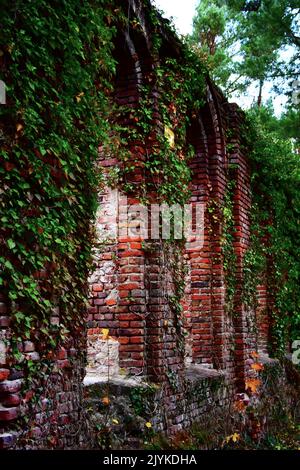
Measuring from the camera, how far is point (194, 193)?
782 centimetres

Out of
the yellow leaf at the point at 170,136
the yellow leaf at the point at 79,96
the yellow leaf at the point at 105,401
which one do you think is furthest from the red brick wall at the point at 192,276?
the yellow leaf at the point at 79,96

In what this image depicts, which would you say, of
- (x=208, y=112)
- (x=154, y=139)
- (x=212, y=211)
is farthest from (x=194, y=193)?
(x=154, y=139)

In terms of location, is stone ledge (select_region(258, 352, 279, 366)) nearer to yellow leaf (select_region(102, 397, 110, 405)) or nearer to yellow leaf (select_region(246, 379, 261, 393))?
yellow leaf (select_region(246, 379, 261, 393))

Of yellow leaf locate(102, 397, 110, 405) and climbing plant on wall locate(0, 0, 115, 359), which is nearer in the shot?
climbing plant on wall locate(0, 0, 115, 359)

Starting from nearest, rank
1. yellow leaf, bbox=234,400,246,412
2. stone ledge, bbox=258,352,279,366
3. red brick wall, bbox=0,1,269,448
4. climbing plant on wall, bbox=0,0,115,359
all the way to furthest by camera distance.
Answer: climbing plant on wall, bbox=0,0,115,359
red brick wall, bbox=0,1,269,448
yellow leaf, bbox=234,400,246,412
stone ledge, bbox=258,352,279,366

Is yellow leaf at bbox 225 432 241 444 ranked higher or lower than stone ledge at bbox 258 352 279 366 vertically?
lower

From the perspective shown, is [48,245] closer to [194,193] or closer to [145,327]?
[145,327]

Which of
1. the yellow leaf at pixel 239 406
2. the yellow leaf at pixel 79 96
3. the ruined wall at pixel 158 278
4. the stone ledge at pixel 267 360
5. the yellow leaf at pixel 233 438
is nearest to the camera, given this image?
the yellow leaf at pixel 79 96

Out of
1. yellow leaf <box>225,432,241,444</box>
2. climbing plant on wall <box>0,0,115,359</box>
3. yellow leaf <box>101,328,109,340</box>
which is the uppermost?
climbing plant on wall <box>0,0,115,359</box>

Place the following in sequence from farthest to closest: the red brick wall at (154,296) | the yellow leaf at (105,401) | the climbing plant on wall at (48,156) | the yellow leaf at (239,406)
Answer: the yellow leaf at (239,406)
the yellow leaf at (105,401)
the red brick wall at (154,296)
the climbing plant on wall at (48,156)

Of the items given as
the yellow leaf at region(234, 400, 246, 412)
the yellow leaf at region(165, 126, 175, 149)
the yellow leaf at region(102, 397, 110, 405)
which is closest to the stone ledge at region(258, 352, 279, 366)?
the yellow leaf at region(234, 400, 246, 412)

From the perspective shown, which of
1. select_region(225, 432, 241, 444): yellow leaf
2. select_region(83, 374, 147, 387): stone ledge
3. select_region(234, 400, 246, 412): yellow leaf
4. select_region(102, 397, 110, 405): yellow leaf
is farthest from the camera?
select_region(234, 400, 246, 412): yellow leaf

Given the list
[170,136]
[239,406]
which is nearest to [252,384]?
[239,406]

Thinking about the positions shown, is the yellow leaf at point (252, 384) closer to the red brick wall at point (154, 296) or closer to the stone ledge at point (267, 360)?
the red brick wall at point (154, 296)
